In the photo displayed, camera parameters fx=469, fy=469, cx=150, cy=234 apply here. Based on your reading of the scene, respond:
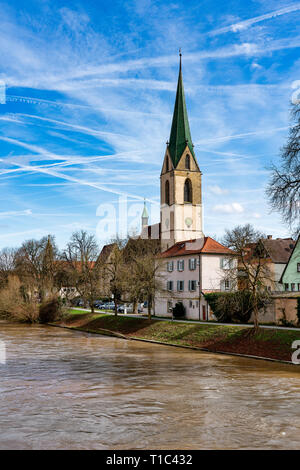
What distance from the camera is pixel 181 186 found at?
100500 mm

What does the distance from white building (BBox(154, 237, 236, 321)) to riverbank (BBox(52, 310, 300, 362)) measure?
15.9ft

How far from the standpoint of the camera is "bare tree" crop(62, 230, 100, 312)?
6681 centimetres

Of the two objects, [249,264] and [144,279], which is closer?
[249,264]

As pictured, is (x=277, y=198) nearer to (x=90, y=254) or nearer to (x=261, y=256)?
(x=261, y=256)

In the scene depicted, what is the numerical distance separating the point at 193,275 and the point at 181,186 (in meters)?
47.4

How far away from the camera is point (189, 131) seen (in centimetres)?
10200

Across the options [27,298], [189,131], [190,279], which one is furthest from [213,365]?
[189,131]

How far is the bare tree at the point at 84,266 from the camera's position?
6681 cm

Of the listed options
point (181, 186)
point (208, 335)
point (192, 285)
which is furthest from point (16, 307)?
point (181, 186)

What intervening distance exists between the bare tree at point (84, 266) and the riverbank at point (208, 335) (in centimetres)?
825

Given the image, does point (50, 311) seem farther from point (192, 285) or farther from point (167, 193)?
point (167, 193)

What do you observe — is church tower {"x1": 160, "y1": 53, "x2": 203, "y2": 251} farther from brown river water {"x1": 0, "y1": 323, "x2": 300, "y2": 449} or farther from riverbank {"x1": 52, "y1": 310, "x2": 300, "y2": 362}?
brown river water {"x1": 0, "y1": 323, "x2": 300, "y2": 449}

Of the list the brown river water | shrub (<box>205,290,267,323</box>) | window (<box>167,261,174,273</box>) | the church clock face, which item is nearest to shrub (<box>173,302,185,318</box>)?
window (<box>167,261,174,273</box>)
